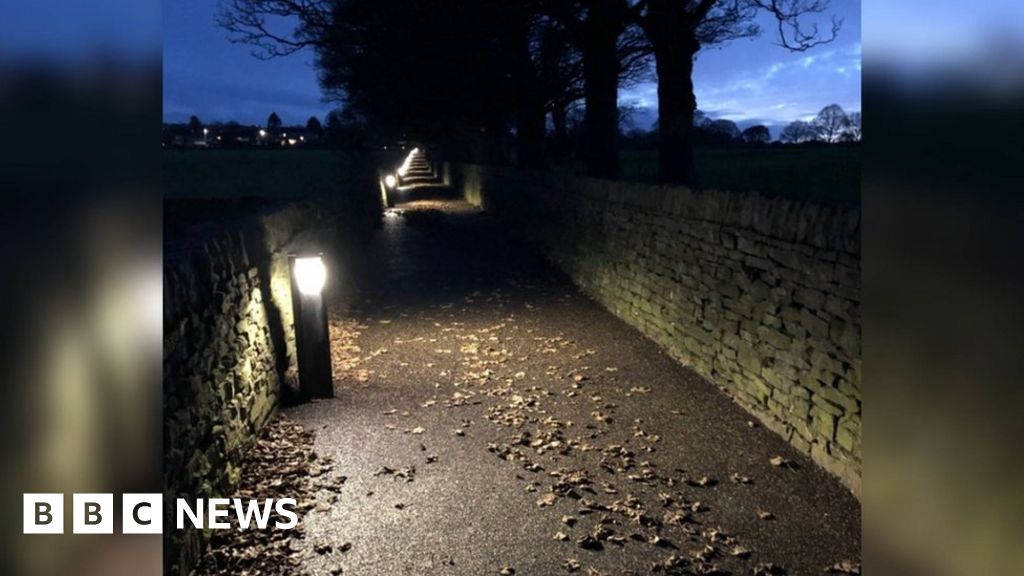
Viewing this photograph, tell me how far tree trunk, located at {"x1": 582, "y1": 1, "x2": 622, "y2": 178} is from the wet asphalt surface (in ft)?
17.6

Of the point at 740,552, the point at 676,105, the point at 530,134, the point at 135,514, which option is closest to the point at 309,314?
the point at 135,514

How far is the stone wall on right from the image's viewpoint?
15.0 feet

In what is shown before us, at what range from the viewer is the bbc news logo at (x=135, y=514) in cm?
228

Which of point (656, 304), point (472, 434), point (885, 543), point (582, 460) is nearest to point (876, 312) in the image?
point (885, 543)

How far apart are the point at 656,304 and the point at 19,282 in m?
6.91

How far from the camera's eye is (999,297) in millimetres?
2152

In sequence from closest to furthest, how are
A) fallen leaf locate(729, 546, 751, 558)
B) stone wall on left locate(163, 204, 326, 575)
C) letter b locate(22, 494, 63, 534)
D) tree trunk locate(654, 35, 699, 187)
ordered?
letter b locate(22, 494, 63, 534), stone wall on left locate(163, 204, 326, 575), fallen leaf locate(729, 546, 751, 558), tree trunk locate(654, 35, 699, 187)

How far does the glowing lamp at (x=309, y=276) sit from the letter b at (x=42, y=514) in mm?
3984

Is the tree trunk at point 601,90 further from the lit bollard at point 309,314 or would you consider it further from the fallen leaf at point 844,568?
the fallen leaf at point 844,568

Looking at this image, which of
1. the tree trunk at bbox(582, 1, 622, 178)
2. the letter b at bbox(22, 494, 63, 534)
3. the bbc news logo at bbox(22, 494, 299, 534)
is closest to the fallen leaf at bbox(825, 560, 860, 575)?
the bbc news logo at bbox(22, 494, 299, 534)

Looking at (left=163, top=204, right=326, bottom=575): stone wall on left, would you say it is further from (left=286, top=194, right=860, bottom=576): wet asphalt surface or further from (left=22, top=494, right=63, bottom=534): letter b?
(left=22, top=494, right=63, bottom=534): letter b

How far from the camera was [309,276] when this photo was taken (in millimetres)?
6281

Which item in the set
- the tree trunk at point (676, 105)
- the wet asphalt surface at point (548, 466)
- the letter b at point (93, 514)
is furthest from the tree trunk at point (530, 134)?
the letter b at point (93, 514)

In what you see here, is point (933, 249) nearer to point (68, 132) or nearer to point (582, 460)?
point (68, 132)
